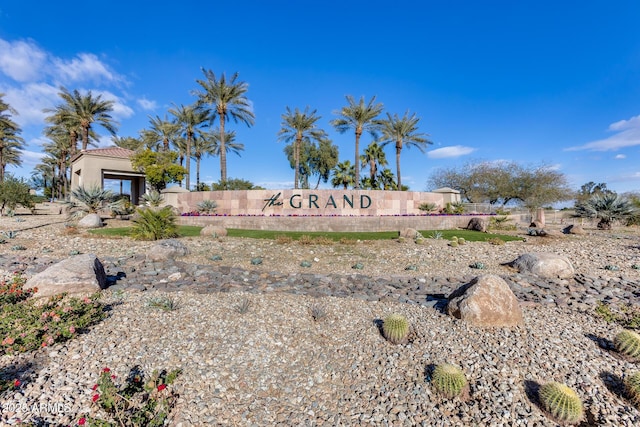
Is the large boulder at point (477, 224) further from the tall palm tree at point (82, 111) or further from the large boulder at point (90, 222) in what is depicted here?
the tall palm tree at point (82, 111)

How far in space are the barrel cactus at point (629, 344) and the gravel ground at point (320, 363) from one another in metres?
0.15

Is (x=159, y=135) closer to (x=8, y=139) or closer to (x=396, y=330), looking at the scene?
(x=8, y=139)

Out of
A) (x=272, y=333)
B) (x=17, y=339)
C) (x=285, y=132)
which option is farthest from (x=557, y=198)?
(x=17, y=339)

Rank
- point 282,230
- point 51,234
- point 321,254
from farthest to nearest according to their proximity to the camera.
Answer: point 282,230
point 51,234
point 321,254

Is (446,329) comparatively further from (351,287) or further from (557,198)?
(557,198)

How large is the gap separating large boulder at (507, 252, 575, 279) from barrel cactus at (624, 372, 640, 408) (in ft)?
14.4

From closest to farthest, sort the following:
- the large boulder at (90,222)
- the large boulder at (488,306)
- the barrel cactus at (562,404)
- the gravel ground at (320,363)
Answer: the barrel cactus at (562,404)
the gravel ground at (320,363)
the large boulder at (488,306)
the large boulder at (90,222)

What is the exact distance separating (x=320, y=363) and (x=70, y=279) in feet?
15.7

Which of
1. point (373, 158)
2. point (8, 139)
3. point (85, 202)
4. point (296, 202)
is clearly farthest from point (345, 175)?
point (8, 139)

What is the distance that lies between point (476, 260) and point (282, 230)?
31.6ft

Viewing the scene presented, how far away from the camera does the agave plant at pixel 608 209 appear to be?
52.0 ft

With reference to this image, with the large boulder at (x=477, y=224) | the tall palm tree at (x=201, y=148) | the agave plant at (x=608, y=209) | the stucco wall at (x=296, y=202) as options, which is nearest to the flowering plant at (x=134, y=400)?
the large boulder at (x=477, y=224)

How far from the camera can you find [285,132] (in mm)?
34500

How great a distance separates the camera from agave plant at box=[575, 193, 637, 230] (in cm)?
1585
